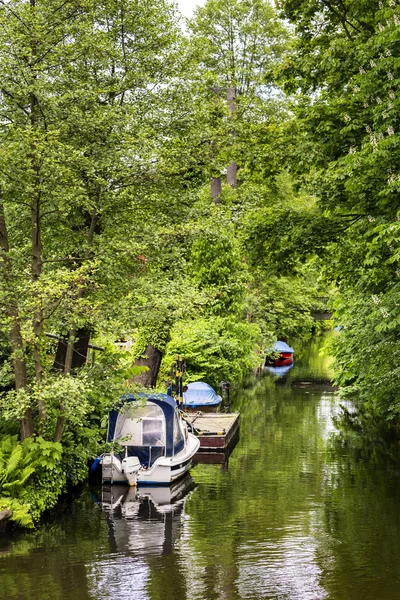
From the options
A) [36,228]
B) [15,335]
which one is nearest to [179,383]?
[15,335]

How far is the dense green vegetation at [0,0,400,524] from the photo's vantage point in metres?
15.7

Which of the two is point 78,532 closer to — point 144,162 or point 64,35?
point 144,162

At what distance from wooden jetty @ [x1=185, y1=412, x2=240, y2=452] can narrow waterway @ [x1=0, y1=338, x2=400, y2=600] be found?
2.25ft

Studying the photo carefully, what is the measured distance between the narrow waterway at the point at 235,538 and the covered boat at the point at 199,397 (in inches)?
284

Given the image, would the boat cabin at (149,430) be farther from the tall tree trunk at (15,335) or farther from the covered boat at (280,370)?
the covered boat at (280,370)

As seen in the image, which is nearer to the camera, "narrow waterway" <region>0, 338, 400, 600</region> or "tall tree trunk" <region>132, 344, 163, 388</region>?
"narrow waterway" <region>0, 338, 400, 600</region>

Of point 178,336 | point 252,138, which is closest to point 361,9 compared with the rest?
point 252,138

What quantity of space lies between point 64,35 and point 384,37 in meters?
7.20

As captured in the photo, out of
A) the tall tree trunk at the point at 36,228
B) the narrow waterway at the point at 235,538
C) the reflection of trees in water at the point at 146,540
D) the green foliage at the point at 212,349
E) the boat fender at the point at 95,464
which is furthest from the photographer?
the green foliage at the point at 212,349

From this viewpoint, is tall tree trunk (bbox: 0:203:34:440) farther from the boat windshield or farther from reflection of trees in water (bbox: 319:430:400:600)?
reflection of trees in water (bbox: 319:430:400:600)

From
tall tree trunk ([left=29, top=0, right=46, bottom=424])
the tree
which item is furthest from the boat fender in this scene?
the tree

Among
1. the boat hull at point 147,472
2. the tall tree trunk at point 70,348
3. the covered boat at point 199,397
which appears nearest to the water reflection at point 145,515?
the boat hull at point 147,472

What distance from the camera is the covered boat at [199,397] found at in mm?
32031

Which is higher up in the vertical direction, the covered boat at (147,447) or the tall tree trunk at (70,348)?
the tall tree trunk at (70,348)
